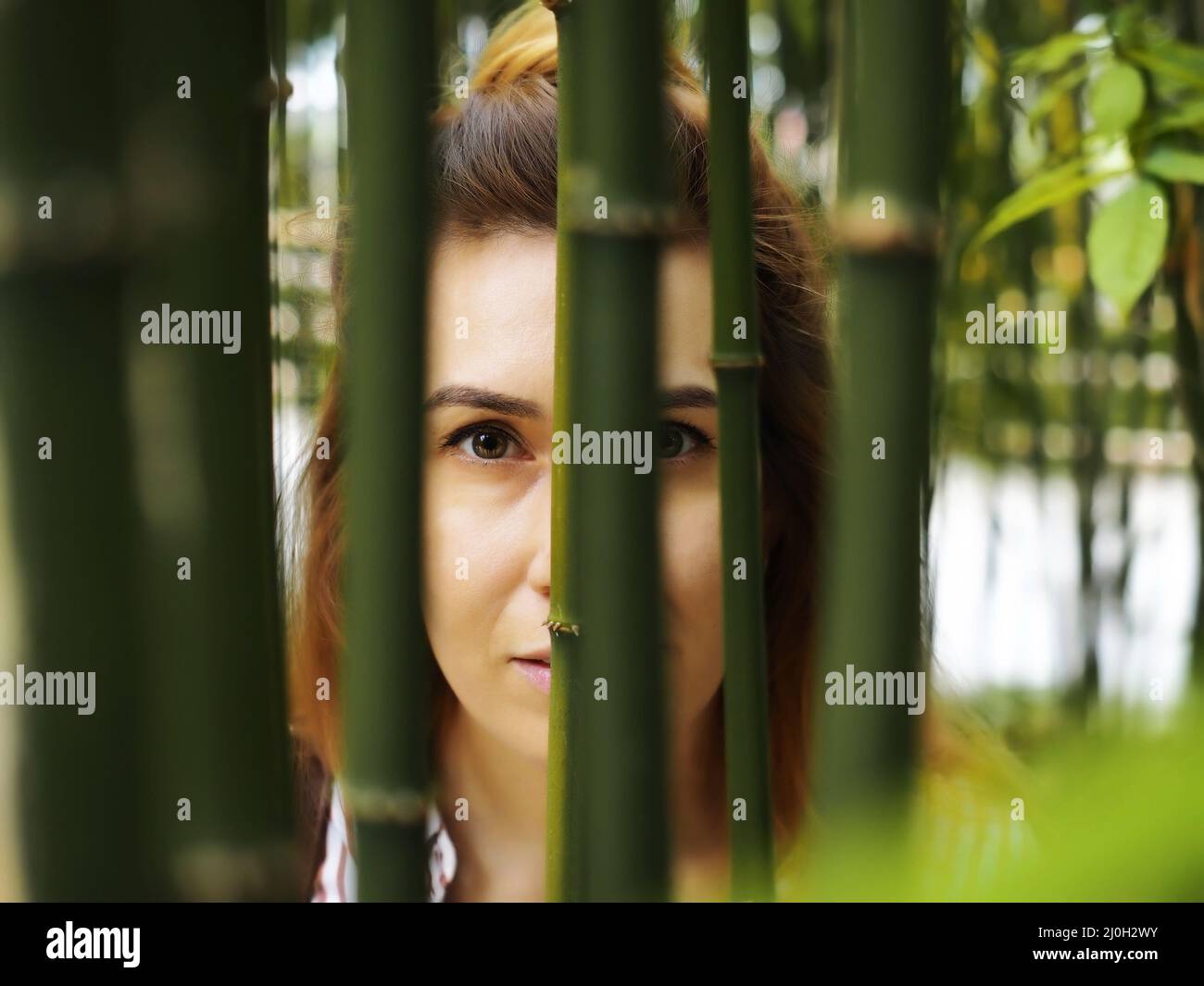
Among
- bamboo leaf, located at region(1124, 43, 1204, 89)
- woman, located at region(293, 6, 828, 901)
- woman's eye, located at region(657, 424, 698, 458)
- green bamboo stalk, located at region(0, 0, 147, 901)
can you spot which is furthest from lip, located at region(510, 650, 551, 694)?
bamboo leaf, located at region(1124, 43, 1204, 89)

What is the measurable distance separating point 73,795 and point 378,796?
92 mm

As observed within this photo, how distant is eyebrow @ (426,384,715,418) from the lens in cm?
52

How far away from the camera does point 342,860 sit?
0.55 metres

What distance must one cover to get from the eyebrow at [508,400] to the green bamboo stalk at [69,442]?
0.21 m

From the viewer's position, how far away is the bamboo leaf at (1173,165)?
40cm

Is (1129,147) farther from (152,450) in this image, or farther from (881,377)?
(152,450)

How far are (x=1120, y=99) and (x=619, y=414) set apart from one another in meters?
0.21

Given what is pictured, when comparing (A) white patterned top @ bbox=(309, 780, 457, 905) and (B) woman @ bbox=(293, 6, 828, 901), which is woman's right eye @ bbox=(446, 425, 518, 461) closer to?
(B) woman @ bbox=(293, 6, 828, 901)

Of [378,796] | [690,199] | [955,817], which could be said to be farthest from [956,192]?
[378,796]

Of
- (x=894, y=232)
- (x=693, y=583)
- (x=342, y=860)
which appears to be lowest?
(x=342, y=860)

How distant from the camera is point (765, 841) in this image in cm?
44

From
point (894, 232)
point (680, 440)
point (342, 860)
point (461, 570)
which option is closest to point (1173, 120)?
point (894, 232)

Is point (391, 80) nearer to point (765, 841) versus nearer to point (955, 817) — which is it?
point (765, 841)

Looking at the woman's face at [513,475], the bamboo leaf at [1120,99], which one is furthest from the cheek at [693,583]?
the bamboo leaf at [1120,99]
